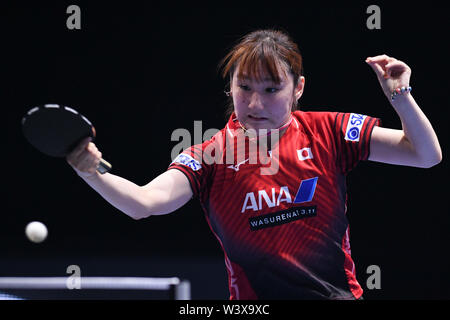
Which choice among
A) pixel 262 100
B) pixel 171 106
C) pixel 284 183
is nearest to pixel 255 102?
pixel 262 100

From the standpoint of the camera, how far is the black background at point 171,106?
4121mm

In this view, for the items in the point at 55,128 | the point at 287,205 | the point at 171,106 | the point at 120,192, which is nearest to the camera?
the point at 55,128

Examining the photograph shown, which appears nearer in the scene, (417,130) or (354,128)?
(417,130)

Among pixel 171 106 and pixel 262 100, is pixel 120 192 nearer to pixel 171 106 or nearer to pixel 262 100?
pixel 262 100

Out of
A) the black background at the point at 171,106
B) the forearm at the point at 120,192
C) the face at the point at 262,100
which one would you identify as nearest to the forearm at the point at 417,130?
the face at the point at 262,100

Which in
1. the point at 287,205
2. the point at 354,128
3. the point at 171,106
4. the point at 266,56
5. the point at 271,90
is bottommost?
the point at 287,205

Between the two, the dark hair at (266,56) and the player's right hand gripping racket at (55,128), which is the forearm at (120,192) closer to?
the player's right hand gripping racket at (55,128)

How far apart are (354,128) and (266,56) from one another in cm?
40

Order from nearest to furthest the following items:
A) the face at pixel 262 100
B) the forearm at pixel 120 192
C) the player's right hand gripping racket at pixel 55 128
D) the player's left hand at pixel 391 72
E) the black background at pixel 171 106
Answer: the player's right hand gripping racket at pixel 55 128 → the forearm at pixel 120 192 → the player's left hand at pixel 391 72 → the face at pixel 262 100 → the black background at pixel 171 106

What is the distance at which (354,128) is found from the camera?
2.32 metres

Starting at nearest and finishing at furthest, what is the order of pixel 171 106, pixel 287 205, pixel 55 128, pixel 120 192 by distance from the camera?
pixel 55 128 < pixel 120 192 < pixel 287 205 < pixel 171 106

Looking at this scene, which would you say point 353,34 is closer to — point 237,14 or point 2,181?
point 237,14

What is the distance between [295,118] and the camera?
245cm

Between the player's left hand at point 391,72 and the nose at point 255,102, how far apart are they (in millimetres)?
394
